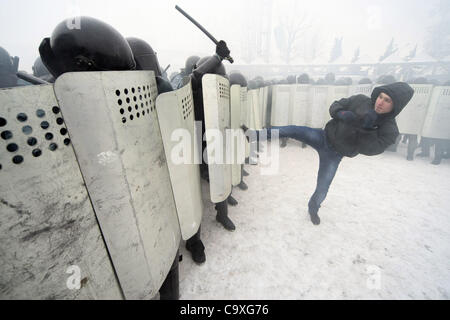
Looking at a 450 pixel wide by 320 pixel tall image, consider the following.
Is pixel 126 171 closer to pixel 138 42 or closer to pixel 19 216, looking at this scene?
pixel 19 216

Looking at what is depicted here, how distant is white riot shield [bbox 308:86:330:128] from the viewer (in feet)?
17.6

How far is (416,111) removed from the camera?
4492 millimetres

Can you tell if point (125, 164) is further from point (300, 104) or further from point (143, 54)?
point (300, 104)

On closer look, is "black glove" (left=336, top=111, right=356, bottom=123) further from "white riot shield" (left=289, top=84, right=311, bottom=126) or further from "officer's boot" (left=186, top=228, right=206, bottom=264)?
"white riot shield" (left=289, top=84, right=311, bottom=126)

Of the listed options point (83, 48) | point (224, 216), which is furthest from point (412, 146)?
point (83, 48)

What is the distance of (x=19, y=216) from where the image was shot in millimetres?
671

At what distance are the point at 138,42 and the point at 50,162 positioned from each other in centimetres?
197

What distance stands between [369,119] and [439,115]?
402cm

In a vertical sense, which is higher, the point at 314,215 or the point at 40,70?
the point at 40,70

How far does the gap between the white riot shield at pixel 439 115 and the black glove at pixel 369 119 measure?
3.92 meters

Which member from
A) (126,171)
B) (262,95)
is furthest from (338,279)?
(262,95)

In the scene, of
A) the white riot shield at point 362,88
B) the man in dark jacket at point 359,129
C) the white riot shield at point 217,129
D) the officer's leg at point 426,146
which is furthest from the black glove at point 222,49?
the officer's leg at point 426,146

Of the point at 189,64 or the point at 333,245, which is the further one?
the point at 189,64

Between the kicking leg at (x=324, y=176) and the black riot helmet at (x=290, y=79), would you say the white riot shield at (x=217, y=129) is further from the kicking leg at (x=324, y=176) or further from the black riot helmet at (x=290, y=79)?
the black riot helmet at (x=290, y=79)
